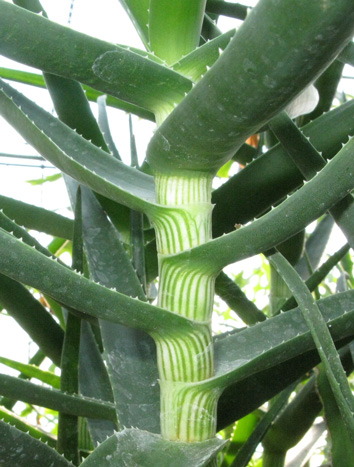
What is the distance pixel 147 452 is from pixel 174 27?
0.29m

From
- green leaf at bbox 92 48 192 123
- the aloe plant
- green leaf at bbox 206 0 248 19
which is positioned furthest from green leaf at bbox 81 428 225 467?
green leaf at bbox 206 0 248 19

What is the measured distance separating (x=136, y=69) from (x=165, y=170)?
65 millimetres

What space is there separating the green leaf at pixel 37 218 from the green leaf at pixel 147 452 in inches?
Answer: 11.5

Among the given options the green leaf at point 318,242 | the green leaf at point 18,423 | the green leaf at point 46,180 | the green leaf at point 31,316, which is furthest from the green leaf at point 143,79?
the green leaf at point 46,180

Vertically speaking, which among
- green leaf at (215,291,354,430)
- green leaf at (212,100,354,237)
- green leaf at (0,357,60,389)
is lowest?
green leaf at (215,291,354,430)

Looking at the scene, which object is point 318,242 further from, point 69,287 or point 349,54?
point 69,287

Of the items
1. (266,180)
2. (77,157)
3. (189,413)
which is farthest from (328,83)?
(189,413)

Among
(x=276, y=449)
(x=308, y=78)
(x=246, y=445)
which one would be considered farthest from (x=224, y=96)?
(x=276, y=449)

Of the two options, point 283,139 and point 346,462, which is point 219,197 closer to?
point 283,139

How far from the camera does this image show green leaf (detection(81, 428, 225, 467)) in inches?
11.8

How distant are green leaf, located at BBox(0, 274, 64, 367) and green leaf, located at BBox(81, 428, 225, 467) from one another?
0.20 metres

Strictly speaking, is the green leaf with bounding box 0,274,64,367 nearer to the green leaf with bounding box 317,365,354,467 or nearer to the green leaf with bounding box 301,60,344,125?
the green leaf with bounding box 317,365,354,467

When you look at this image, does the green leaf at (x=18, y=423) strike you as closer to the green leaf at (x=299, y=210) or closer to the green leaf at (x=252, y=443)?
the green leaf at (x=252, y=443)

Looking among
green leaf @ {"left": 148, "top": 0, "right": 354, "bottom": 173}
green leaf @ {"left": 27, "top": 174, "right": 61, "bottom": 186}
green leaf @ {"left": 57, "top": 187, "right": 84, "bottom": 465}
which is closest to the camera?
green leaf @ {"left": 148, "top": 0, "right": 354, "bottom": 173}
